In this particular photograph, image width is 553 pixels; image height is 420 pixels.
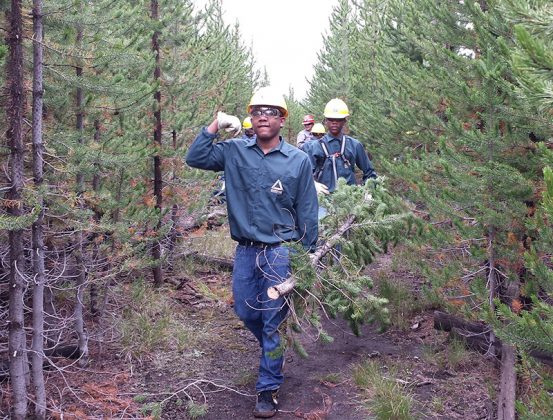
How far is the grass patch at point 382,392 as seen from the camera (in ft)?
14.9

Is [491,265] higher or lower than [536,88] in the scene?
lower

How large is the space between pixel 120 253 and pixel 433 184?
3.52 metres

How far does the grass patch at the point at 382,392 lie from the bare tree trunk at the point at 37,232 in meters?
A: 2.98

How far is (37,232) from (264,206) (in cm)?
198

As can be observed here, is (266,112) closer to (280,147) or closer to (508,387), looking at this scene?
(280,147)

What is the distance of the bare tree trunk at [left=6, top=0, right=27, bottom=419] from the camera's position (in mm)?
3832

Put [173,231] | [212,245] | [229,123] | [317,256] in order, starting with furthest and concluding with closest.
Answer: [212,245]
[173,231]
[317,256]
[229,123]

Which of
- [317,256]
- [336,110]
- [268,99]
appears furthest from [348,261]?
[336,110]

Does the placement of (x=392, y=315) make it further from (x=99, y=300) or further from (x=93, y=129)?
(x=93, y=129)

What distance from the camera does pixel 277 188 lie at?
4641mm

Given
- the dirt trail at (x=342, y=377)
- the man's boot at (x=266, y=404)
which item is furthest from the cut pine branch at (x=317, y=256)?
the dirt trail at (x=342, y=377)

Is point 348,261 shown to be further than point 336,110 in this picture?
No

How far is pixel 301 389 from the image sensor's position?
5168mm

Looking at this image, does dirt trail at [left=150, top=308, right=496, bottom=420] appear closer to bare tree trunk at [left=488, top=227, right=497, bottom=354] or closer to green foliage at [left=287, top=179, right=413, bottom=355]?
green foliage at [left=287, top=179, right=413, bottom=355]
